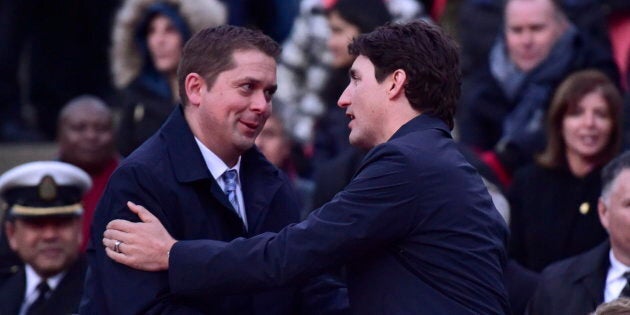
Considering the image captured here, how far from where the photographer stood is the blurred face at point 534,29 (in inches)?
316

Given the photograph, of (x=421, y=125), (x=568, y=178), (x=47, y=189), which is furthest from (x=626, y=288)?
(x=47, y=189)

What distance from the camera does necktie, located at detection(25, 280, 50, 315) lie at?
6867 mm

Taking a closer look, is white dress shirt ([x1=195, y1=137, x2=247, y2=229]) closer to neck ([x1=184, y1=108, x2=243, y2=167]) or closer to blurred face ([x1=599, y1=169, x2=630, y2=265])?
neck ([x1=184, y1=108, x2=243, y2=167])

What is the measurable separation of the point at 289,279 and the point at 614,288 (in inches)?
84.0

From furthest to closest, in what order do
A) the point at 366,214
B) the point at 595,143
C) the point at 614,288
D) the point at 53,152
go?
the point at 53,152 < the point at 595,143 < the point at 614,288 < the point at 366,214

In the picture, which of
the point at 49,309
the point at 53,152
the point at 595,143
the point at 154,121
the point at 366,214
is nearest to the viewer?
the point at 366,214

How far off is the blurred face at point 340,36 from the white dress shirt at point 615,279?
2453 mm

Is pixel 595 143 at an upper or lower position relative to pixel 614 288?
upper

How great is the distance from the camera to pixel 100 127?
8.22 metres

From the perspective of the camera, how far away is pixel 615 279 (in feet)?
20.8

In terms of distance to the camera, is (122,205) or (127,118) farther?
(127,118)

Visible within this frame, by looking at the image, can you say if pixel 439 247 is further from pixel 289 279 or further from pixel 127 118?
pixel 127 118

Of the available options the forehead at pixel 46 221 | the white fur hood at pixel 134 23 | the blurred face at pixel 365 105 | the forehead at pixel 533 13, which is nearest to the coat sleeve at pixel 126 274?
the blurred face at pixel 365 105

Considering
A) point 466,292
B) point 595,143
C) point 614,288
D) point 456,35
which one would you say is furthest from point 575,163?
point 466,292
